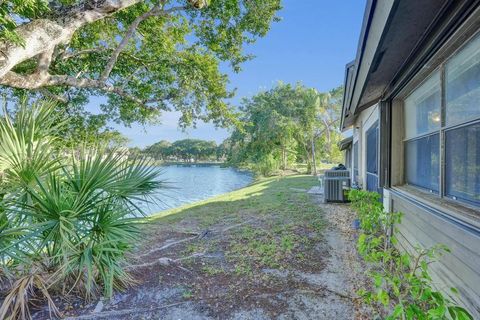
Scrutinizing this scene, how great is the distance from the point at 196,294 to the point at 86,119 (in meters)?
7.42

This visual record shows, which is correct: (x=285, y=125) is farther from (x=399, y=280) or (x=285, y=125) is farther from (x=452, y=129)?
(x=399, y=280)

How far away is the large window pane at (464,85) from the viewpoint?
189 centimetres

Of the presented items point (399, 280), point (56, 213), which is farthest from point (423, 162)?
point (56, 213)

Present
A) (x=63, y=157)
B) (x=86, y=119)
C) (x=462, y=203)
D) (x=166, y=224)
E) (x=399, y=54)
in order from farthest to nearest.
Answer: (x=86, y=119), (x=166, y=224), (x=63, y=157), (x=399, y=54), (x=462, y=203)

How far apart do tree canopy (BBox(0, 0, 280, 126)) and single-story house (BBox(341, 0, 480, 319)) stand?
5.13 metres

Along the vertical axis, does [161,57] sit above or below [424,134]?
above

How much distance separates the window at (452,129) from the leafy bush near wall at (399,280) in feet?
1.80

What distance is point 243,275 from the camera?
12.1ft

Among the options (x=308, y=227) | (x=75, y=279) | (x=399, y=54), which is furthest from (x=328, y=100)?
(x=75, y=279)

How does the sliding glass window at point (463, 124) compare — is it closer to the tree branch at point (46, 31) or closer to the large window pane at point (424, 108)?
the large window pane at point (424, 108)

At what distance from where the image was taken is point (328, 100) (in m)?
23.7

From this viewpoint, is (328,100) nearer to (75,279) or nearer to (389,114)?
(389,114)

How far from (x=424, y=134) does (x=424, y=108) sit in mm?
324

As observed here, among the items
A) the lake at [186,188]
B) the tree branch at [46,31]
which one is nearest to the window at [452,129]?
the lake at [186,188]
